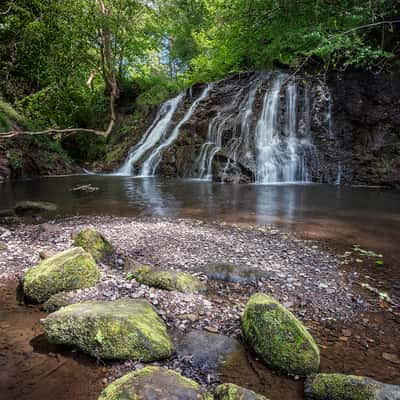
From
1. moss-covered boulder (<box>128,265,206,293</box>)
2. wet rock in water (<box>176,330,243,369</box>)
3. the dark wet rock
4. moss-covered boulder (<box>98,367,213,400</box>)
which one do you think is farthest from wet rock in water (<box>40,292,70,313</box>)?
the dark wet rock

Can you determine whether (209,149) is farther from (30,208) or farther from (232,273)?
(232,273)

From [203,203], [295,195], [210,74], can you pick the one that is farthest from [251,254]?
[210,74]

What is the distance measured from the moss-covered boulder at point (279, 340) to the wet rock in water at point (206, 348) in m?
0.17

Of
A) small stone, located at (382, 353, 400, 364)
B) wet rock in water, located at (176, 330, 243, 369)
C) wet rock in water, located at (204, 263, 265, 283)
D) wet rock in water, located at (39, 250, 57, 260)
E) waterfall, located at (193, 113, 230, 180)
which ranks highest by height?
waterfall, located at (193, 113, 230, 180)

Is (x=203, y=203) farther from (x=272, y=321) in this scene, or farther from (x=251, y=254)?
(x=272, y=321)

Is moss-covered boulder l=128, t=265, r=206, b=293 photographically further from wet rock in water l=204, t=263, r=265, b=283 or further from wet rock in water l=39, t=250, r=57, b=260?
wet rock in water l=39, t=250, r=57, b=260

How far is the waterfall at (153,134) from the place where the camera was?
1734 centimetres

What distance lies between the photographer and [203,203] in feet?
28.2

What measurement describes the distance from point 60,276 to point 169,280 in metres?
1.15

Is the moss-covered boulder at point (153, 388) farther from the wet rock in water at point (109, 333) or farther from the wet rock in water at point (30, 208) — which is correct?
the wet rock in water at point (30, 208)

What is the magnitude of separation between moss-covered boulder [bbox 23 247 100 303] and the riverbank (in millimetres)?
139

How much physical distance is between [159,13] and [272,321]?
24.5 m

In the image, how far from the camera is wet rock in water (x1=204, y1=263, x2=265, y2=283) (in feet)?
12.4

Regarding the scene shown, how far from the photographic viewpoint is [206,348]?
2.54 meters
